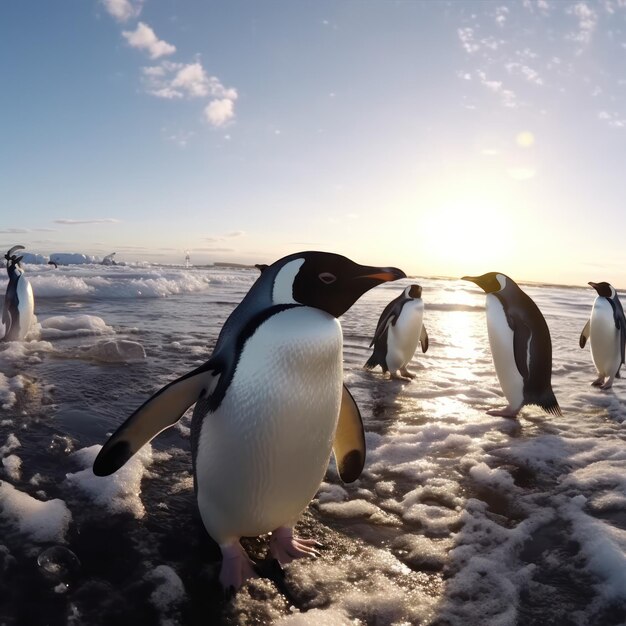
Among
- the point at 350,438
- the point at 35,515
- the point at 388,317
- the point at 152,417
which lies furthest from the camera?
the point at 388,317

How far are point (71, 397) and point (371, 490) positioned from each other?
332 centimetres

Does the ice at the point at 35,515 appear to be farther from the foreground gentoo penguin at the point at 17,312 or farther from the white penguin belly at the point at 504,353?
the foreground gentoo penguin at the point at 17,312

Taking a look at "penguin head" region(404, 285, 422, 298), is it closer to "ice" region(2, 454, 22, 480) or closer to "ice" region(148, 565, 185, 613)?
"ice" region(2, 454, 22, 480)

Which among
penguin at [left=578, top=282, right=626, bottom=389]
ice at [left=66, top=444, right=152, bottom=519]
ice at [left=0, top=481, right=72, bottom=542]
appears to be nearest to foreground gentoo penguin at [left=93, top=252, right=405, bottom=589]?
ice at [left=66, top=444, right=152, bottom=519]

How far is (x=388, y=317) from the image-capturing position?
24.7ft

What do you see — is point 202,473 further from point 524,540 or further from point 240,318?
point 524,540

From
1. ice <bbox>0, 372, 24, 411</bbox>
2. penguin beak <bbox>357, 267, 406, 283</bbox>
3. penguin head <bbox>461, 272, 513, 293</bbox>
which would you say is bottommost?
ice <bbox>0, 372, 24, 411</bbox>

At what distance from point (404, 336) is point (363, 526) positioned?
476 cm

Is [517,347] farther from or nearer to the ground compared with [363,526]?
farther from the ground

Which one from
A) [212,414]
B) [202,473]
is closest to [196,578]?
[202,473]

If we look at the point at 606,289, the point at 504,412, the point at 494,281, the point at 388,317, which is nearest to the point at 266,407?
the point at 504,412

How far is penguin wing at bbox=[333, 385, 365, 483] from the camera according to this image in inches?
105

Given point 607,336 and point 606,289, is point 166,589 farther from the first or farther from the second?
point 606,289

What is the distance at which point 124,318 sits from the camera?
481 inches
